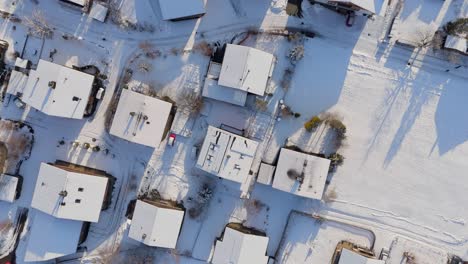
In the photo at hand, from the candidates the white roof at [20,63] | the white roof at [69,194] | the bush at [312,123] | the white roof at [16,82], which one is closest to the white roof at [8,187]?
the white roof at [69,194]

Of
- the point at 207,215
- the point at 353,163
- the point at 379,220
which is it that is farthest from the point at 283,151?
the point at 379,220

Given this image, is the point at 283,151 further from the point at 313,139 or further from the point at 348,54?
the point at 348,54

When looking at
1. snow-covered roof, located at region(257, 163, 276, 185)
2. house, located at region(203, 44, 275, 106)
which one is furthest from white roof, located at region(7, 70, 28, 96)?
snow-covered roof, located at region(257, 163, 276, 185)

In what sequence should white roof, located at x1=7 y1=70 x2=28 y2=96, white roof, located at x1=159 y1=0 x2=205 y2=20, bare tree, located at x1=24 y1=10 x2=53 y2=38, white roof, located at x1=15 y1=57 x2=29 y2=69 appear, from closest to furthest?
1. white roof, located at x1=159 y1=0 x2=205 y2=20
2. white roof, located at x1=7 y1=70 x2=28 y2=96
3. white roof, located at x1=15 y1=57 x2=29 y2=69
4. bare tree, located at x1=24 y1=10 x2=53 y2=38

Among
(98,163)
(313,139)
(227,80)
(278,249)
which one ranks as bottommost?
(278,249)

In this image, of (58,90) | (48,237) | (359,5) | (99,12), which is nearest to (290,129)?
(359,5)

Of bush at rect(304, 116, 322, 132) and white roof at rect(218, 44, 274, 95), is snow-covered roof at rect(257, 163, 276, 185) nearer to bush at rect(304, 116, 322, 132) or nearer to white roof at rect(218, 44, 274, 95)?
bush at rect(304, 116, 322, 132)

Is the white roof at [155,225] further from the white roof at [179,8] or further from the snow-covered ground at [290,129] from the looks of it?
the white roof at [179,8]
